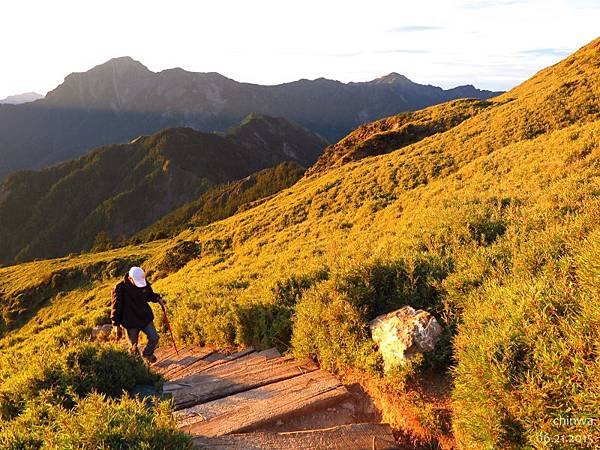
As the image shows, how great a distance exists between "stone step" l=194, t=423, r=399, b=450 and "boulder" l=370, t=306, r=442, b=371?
3.38 ft

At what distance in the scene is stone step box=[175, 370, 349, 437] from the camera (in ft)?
17.0

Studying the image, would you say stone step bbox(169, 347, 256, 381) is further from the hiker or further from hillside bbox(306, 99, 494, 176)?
hillside bbox(306, 99, 494, 176)

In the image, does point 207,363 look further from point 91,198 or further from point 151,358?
point 91,198

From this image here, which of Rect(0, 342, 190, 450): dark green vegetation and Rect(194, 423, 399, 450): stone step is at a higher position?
Rect(0, 342, 190, 450): dark green vegetation

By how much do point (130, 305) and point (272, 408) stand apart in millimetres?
5328

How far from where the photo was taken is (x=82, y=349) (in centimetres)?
650

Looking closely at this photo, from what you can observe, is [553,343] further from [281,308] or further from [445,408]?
[281,308]

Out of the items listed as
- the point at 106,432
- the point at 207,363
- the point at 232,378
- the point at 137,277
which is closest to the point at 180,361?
the point at 207,363

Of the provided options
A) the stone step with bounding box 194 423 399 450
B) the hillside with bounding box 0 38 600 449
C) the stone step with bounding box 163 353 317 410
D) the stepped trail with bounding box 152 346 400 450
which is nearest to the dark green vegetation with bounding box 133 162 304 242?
the hillside with bounding box 0 38 600 449

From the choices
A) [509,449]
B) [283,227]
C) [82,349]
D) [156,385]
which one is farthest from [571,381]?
[283,227]

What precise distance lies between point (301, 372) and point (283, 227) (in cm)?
2374

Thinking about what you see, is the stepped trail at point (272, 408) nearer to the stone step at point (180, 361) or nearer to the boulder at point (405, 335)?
the stone step at point (180, 361)

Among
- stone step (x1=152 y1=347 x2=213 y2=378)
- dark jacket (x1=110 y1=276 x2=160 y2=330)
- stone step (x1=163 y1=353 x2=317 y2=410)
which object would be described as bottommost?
stone step (x1=152 y1=347 x2=213 y2=378)

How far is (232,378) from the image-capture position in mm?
6914
